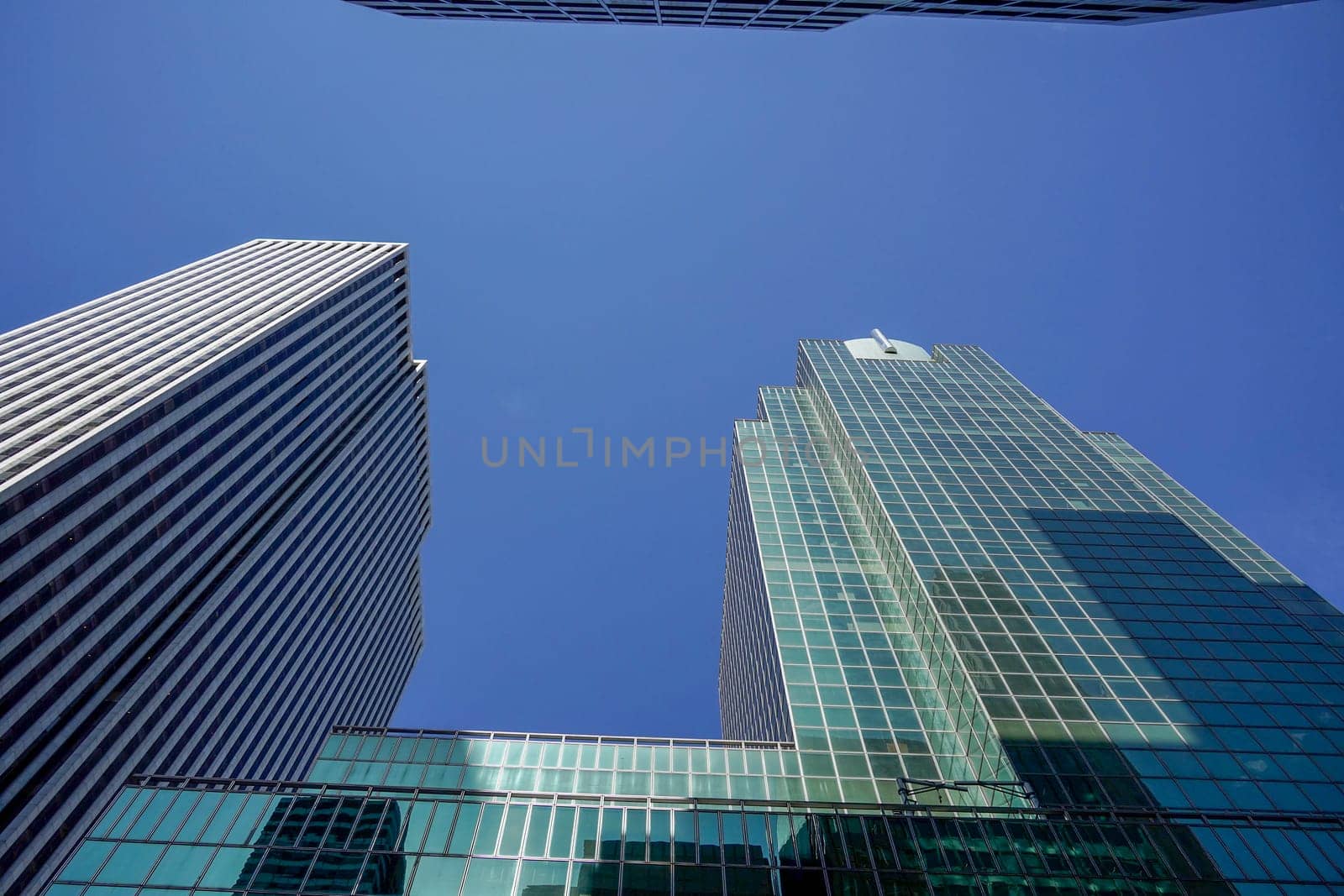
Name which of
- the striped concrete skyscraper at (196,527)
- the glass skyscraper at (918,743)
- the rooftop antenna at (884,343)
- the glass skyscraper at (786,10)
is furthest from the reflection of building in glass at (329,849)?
the rooftop antenna at (884,343)

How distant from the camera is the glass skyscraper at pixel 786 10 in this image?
Result: 4562 centimetres

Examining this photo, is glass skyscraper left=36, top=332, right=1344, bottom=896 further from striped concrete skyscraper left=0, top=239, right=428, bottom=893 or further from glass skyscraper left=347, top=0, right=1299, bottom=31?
glass skyscraper left=347, top=0, right=1299, bottom=31

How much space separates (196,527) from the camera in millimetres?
68938

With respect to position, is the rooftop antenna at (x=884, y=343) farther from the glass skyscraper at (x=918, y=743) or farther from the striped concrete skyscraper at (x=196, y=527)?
the striped concrete skyscraper at (x=196, y=527)

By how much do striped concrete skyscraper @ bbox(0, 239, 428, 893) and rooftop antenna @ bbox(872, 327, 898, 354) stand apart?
75.6 metres

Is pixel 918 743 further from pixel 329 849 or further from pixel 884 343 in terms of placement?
pixel 884 343

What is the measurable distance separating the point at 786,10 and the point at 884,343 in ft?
176

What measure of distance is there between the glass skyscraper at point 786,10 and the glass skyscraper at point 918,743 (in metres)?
37.0

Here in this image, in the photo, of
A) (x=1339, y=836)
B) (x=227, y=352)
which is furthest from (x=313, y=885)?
(x=227, y=352)

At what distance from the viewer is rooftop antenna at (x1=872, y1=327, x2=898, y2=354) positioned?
3848 inches

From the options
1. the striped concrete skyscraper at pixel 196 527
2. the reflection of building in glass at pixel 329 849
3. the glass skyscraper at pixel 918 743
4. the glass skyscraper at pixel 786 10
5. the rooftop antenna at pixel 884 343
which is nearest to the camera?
the reflection of building in glass at pixel 329 849

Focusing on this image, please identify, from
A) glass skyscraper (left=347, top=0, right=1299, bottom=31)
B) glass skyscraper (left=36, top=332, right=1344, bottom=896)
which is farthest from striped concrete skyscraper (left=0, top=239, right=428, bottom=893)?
glass skyscraper (left=347, top=0, right=1299, bottom=31)

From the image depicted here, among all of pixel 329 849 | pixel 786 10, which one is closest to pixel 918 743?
pixel 329 849

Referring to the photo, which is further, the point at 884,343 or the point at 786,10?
the point at 884,343
